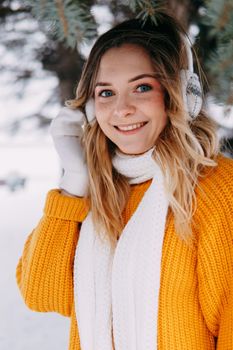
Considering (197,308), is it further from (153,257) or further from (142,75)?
(142,75)

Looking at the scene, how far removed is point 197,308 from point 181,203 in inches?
10.5

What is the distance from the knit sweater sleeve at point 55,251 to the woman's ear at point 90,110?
0.24 meters

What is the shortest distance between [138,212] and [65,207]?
0.73ft

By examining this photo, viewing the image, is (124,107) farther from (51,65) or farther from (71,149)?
(51,65)

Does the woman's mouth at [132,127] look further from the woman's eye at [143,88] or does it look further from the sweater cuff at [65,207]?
the sweater cuff at [65,207]

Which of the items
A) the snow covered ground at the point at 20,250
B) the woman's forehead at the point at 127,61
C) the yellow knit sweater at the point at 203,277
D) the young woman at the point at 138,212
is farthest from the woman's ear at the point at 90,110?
the snow covered ground at the point at 20,250

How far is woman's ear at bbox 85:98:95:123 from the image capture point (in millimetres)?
1550

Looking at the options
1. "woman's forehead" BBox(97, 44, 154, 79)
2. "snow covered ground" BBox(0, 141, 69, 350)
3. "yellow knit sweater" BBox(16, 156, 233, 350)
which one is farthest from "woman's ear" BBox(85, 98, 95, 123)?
"snow covered ground" BBox(0, 141, 69, 350)

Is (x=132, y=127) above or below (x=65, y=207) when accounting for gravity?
above

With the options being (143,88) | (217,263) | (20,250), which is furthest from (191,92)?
(20,250)

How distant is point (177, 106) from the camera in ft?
4.51

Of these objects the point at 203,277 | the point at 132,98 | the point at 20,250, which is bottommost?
the point at 20,250

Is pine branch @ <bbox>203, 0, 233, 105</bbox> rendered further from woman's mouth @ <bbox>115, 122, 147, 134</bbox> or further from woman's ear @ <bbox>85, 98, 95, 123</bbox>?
woman's ear @ <bbox>85, 98, 95, 123</bbox>

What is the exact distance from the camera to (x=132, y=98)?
4.56 feet
